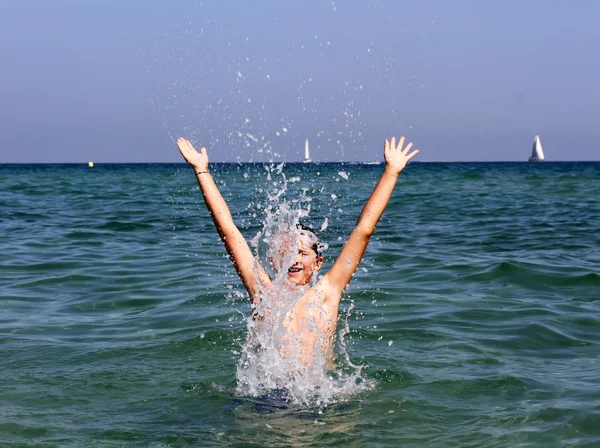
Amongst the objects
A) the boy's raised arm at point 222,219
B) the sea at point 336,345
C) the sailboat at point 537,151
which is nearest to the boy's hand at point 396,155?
the sea at point 336,345

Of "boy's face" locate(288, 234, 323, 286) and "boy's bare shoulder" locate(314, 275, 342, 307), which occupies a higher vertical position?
"boy's face" locate(288, 234, 323, 286)

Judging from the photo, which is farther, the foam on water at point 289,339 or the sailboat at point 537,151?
the sailboat at point 537,151

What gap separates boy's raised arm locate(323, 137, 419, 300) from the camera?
4.45m

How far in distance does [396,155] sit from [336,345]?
82.6 inches

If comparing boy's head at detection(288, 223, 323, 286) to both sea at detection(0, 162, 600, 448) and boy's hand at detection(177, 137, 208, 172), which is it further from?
boy's hand at detection(177, 137, 208, 172)

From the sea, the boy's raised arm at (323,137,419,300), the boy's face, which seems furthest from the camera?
the boy's face

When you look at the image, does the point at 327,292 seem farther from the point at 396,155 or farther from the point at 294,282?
the point at 396,155

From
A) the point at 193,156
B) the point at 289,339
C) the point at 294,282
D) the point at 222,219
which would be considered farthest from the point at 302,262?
the point at 193,156

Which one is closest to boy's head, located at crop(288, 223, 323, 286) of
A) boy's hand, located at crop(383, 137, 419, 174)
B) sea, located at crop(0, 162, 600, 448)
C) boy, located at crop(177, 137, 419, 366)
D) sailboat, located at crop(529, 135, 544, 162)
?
boy, located at crop(177, 137, 419, 366)

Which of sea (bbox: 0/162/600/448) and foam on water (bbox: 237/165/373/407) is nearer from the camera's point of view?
sea (bbox: 0/162/600/448)

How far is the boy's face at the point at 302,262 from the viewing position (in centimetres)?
472

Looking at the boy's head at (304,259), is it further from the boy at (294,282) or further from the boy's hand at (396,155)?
the boy's hand at (396,155)

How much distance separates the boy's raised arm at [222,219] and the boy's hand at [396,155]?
3.22ft

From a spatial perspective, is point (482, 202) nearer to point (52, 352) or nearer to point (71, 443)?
point (52, 352)
